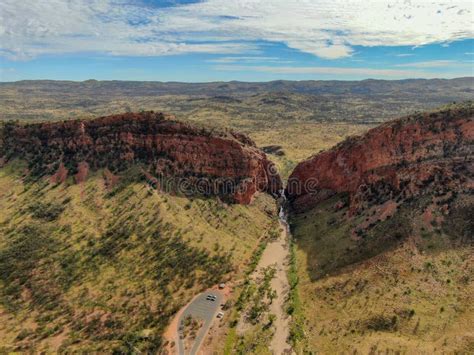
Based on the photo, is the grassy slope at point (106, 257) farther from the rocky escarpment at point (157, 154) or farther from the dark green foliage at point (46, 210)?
the rocky escarpment at point (157, 154)

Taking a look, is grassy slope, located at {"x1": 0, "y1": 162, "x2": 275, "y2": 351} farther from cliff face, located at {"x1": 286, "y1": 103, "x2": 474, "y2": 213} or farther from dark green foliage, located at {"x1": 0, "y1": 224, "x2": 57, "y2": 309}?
cliff face, located at {"x1": 286, "y1": 103, "x2": 474, "y2": 213}

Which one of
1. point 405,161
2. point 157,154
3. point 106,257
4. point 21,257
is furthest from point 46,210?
point 405,161

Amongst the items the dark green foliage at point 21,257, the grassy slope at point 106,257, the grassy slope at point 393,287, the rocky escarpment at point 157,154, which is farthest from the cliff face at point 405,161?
the dark green foliage at point 21,257

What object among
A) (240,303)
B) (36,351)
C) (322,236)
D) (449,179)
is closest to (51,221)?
(36,351)

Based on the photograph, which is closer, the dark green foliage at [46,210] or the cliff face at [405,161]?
the cliff face at [405,161]

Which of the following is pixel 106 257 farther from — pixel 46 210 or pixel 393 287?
pixel 393 287

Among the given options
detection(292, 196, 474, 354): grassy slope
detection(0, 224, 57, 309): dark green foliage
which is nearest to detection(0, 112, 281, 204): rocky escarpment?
detection(0, 224, 57, 309): dark green foliage
